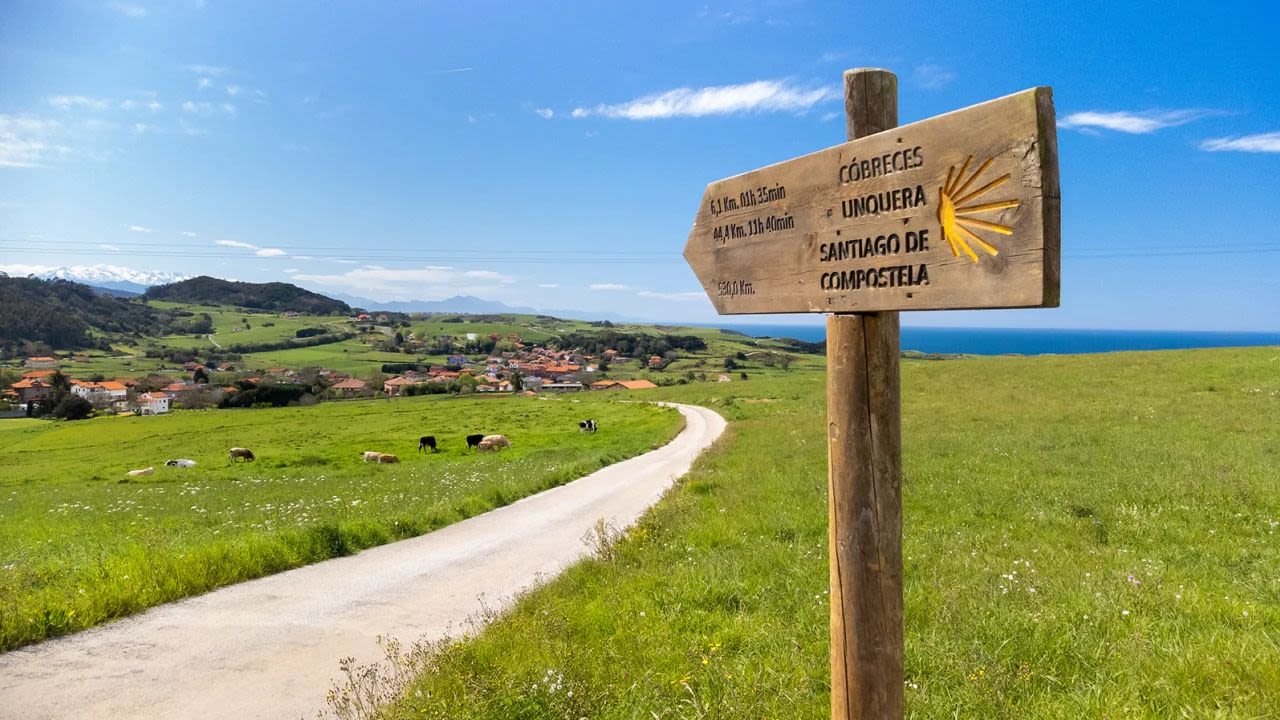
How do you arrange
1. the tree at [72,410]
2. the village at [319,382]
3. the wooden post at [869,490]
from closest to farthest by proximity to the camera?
1. the wooden post at [869,490]
2. the tree at [72,410]
3. the village at [319,382]

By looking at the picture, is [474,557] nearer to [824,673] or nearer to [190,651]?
[190,651]

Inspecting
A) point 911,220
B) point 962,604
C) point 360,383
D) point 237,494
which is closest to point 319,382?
point 360,383

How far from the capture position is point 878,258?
9.36ft

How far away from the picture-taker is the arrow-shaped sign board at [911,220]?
229 cm

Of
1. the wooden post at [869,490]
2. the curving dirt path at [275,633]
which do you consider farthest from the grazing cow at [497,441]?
the wooden post at [869,490]

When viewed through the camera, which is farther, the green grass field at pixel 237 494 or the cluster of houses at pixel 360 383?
the cluster of houses at pixel 360 383

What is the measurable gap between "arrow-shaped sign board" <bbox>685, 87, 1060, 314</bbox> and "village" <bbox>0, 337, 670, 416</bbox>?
79506 millimetres

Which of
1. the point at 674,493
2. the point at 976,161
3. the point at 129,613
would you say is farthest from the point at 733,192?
the point at 674,493

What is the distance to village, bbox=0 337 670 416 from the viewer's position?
4230 inches

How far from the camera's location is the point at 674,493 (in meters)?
16.0

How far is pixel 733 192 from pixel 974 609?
503cm

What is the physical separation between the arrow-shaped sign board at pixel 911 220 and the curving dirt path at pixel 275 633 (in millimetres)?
6014

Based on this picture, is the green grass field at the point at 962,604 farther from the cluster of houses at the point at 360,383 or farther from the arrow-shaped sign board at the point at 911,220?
the cluster of houses at the point at 360,383

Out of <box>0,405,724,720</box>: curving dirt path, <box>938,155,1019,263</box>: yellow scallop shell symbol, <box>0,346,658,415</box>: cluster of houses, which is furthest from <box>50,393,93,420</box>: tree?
<box>938,155,1019,263</box>: yellow scallop shell symbol
